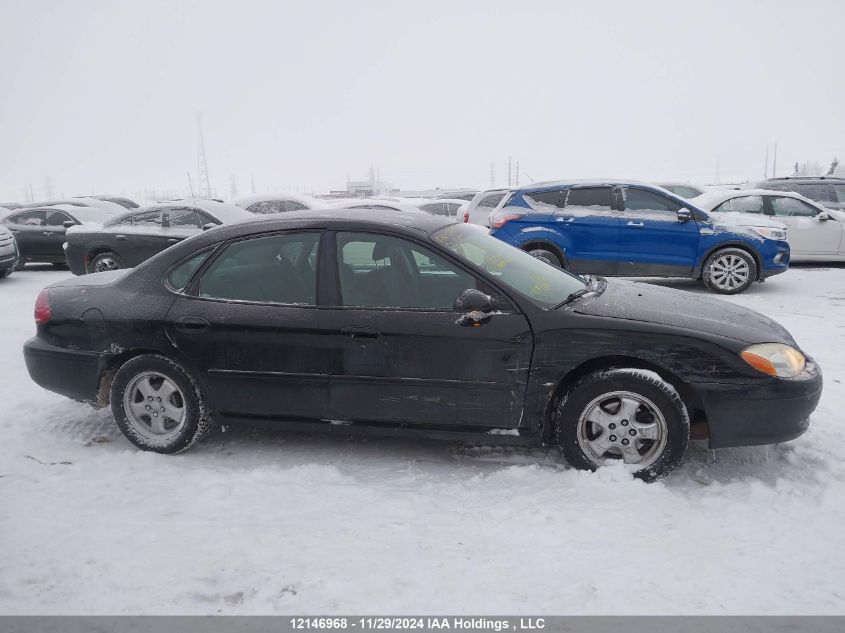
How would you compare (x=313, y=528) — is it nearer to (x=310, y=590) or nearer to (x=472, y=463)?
(x=310, y=590)

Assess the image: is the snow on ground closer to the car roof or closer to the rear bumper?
the rear bumper

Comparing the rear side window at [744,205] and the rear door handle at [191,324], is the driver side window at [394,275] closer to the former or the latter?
the rear door handle at [191,324]

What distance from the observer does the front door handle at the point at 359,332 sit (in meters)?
3.81

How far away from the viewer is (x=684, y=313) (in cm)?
390

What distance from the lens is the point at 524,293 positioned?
12.6ft

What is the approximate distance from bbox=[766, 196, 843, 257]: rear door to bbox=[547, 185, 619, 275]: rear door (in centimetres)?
406

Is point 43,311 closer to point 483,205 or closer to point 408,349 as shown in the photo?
point 408,349

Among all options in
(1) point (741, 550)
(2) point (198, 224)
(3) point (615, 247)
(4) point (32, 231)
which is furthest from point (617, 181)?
(4) point (32, 231)

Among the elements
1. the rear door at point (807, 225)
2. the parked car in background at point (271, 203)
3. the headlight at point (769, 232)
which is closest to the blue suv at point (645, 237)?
the headlight at point (769, 232)

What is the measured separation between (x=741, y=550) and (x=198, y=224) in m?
9.58

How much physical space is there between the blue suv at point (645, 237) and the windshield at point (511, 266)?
5.12 meters

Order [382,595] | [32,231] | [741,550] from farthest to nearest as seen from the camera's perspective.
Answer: [32,231], [741,550], [382,595]
